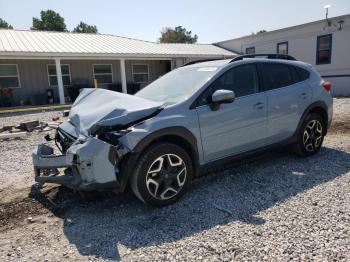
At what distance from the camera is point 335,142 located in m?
6.33

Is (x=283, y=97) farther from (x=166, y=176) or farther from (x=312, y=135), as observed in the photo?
(x=166, y=176)

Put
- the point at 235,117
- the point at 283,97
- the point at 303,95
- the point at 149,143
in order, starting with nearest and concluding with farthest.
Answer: the point at 149,143 < the point at 235,117 < the point at 283,97 < the point at 303,95

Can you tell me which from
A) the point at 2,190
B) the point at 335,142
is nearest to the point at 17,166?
the point at 2,190

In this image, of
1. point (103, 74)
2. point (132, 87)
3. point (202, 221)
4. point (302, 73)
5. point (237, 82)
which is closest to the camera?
point (202, 221)

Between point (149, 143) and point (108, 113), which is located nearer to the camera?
point (149, 143)

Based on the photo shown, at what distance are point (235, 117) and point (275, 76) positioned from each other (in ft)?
4.06

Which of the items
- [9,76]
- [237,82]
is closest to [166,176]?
Answer: [237,82]

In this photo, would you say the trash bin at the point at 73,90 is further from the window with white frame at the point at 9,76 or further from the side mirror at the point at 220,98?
the side mirror at the point at 220,98

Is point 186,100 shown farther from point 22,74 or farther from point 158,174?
point 22,74

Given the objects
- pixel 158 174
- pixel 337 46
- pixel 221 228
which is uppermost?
pixel 337 46

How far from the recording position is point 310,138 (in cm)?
533

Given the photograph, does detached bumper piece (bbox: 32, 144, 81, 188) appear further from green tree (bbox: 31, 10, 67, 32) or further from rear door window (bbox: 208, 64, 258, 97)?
green tree (bbox: 31, 10, 67, 32)

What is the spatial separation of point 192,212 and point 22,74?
1693 centimetres

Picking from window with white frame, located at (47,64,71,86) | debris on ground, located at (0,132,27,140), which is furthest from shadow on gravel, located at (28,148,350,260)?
window with white frame, located at (47,64,71,86)
